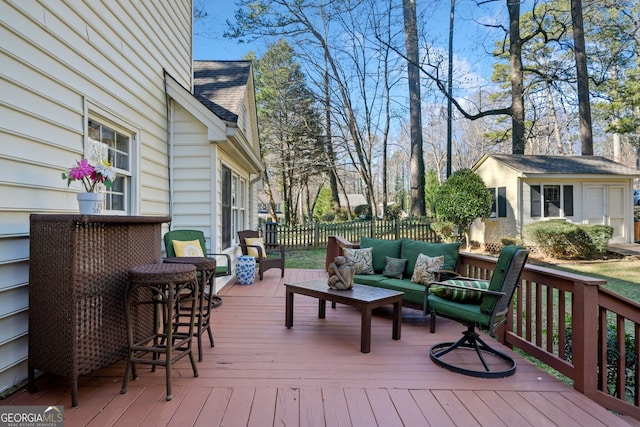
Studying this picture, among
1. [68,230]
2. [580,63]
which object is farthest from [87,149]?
[580,63]

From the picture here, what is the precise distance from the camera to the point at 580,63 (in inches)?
484

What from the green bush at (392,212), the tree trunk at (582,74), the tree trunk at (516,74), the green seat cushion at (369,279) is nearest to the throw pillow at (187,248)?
the green seat cushion at (369,279)

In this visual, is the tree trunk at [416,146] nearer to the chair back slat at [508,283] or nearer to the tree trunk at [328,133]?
the tree trunk at [328,133]

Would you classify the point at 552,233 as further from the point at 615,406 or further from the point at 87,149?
the point at 87,149

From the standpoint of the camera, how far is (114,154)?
3887 millimetres

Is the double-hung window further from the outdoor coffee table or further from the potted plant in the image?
the potted plant

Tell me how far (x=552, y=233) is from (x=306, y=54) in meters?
10.4

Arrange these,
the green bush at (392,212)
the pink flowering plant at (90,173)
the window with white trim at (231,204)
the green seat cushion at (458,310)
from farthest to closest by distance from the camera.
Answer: the green bush at (392,212), the window with white trim at (231,204), the green seat cushion at (458,310), the pink flowering plant at (90,173)

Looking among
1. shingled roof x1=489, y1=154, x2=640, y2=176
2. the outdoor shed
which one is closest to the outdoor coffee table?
the outdoor shed

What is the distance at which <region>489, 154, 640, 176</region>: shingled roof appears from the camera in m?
10.9

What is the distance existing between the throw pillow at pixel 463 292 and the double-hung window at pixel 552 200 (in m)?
9.49

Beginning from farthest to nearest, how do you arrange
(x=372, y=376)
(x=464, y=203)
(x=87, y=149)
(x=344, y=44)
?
(x=344, y=44) → (x=464, y=203) → (x=87, y=149) → (x=372, y=376)

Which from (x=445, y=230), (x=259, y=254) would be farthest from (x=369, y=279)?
(x=445, y=230)

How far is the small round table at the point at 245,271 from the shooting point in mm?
6152
